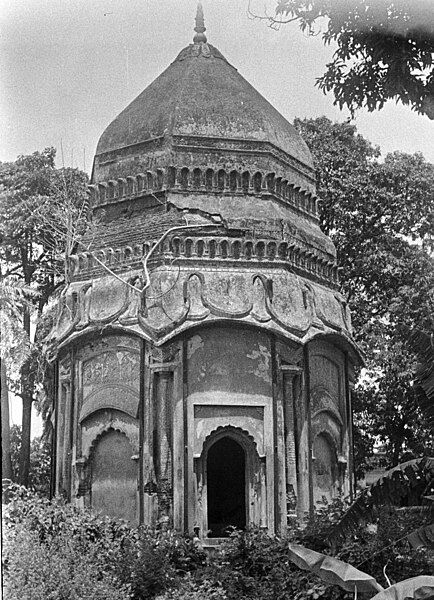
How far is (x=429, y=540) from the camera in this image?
31.3 ft

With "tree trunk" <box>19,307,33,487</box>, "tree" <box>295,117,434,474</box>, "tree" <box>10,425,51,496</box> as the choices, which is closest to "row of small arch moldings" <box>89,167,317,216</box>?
"tree" <box>295,117,434,474</box>

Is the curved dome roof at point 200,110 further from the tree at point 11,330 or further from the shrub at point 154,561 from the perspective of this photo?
the shrub at point 154,561

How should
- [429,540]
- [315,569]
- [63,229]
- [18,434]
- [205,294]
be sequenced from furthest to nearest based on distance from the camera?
[18,434]
[63,229]
[205,294]
[429,540]
[315,569]

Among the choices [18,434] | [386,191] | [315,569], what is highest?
[386,191]

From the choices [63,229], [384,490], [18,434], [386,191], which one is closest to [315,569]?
[384,490]

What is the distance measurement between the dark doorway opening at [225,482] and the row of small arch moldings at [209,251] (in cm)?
289

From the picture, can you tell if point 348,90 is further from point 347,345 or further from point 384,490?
point 347,345

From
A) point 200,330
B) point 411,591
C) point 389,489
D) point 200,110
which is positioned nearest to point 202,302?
point 200,330

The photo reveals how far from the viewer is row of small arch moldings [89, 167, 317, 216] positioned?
1582 centimetres

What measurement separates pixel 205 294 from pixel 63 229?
Answer: 3403 millimetres

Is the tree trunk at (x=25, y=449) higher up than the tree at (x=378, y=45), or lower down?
lower down

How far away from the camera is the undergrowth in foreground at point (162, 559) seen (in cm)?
1011

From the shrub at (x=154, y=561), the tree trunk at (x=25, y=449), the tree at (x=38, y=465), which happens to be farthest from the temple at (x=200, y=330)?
the tree at (x=38, y=465)

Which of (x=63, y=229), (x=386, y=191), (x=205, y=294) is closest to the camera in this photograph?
(x=205, y=294)
